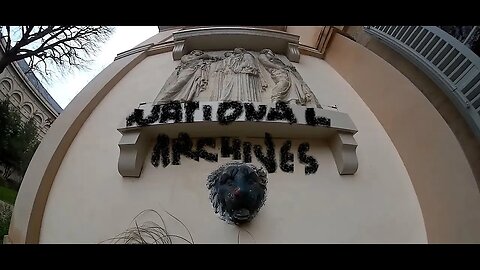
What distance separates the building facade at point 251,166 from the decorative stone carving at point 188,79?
0.08 ft

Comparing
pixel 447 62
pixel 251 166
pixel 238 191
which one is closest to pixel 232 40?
pixel 251 166

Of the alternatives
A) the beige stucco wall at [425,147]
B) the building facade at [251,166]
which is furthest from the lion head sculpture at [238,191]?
the beige stucco wall at [425,147]

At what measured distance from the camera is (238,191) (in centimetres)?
495

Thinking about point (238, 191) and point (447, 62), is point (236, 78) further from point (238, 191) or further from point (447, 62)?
point (447, 62)

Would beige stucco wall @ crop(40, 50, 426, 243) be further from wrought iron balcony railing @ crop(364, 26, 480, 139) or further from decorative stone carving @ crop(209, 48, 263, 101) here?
wrought iron balcony railing @ crop(364, 26, 480, 139)

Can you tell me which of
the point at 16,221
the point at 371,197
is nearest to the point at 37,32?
the point at 16,221

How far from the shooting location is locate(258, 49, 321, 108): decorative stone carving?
6113 millimetres

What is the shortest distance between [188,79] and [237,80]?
73 centimetres

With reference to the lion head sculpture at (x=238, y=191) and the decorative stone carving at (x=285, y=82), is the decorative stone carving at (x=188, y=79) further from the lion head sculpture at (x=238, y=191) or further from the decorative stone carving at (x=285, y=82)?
the lion head sculpture at (x=238, y=191)

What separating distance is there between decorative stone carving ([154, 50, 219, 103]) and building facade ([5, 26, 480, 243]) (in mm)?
23

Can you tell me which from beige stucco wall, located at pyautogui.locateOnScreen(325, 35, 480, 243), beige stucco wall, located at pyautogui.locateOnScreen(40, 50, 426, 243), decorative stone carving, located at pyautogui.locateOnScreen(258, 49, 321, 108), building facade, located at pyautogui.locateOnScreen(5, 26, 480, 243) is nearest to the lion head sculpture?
building facade, located at pyautogui.locateOnScreen(5, 26, 480, 243)

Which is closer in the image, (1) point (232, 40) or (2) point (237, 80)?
(2) point (237, 80)

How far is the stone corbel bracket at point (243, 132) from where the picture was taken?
5605mm
